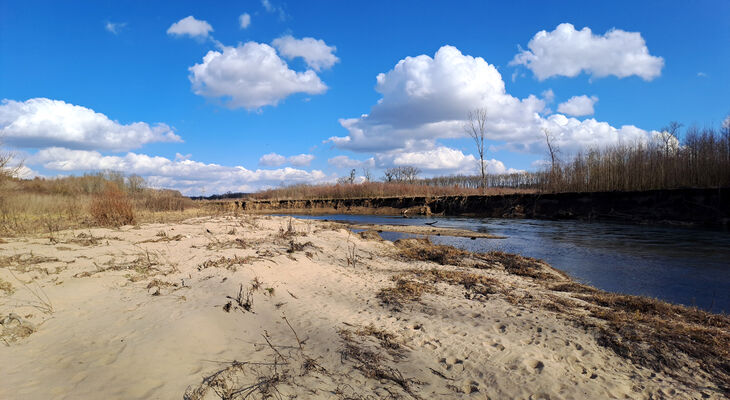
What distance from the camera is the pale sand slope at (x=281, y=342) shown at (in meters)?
3.37

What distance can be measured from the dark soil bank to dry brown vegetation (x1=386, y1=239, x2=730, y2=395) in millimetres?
16945

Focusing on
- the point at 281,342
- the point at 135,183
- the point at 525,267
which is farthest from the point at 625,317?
the point at 135,183

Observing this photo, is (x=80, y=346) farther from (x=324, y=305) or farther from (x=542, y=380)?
(x=542, y=380)

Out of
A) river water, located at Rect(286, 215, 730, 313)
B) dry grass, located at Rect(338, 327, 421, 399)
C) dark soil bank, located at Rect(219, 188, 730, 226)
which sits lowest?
river water, located at Rect(286, 215, 730, 313)

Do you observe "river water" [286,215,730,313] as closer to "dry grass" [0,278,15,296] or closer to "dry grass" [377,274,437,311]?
"dry grass" [377,274,437,311]

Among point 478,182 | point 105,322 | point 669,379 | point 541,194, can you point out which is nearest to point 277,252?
point 105,322

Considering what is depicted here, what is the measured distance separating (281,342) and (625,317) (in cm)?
478

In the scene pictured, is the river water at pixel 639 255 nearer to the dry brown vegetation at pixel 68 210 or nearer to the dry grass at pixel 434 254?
the dry grass at pixel 434 254

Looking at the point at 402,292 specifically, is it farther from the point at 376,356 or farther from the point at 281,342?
the point at 281,342

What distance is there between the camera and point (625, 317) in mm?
5027

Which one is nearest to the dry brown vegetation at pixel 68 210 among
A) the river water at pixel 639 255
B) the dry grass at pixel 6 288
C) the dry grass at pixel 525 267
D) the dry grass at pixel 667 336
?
the dry grass at pixel 6 288

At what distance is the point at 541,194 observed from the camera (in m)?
27.8

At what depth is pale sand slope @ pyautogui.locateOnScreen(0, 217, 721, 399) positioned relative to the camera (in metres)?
3.37

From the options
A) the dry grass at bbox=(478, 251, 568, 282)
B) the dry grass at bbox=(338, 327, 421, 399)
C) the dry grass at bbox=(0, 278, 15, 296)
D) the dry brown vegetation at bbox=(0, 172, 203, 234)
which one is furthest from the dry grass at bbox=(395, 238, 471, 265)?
the dry brown vegetation at bbox=(0, 172, 203, 234)
